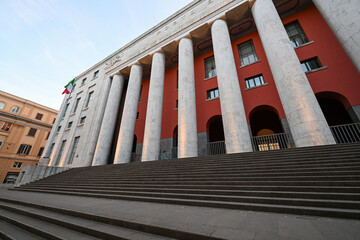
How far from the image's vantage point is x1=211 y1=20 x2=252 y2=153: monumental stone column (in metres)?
8.73

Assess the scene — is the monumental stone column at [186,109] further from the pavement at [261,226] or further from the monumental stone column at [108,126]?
the monumental stone column at [108,126]

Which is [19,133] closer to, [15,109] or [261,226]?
[15,109]

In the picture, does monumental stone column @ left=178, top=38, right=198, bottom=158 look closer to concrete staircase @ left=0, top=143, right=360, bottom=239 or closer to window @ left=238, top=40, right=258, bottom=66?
concrete staircase @ left=0, top=143, right=360, bottom=239

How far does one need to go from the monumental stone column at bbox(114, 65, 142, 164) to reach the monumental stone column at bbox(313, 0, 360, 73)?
1582 centimetres

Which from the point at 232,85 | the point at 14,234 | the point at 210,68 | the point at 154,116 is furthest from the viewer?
the point at 210,68

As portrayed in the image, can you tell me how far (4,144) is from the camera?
2394 centimetres

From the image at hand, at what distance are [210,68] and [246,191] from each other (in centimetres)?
1401

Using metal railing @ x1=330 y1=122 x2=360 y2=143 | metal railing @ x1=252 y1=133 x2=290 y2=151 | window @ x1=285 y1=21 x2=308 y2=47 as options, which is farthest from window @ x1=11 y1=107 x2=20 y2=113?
metal railing @ x1=330 y1=122 x2=360 y2=143

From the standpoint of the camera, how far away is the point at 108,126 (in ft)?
50.1

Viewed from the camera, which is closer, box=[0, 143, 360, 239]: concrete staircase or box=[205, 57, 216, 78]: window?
box=[0, 143, 360, 239]: concrete staircase

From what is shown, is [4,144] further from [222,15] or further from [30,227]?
[222,15]

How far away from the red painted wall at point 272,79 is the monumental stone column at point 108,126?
116 inches

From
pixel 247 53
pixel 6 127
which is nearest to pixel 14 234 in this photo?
pixel 247 53

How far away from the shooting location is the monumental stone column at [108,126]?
13914 mm
